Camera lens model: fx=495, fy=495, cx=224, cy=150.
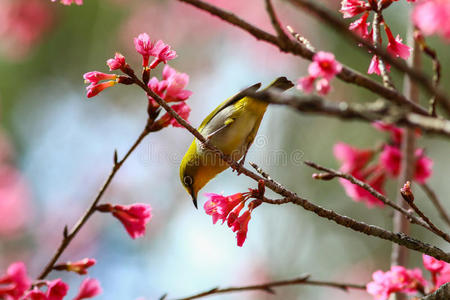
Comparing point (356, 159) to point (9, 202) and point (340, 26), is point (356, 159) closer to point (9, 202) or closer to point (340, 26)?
point (340, 26)

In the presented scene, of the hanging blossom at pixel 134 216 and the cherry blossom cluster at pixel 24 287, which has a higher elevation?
the hanging blossom at pixel 134 216

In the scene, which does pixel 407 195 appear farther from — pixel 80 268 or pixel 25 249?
pixel 25 249

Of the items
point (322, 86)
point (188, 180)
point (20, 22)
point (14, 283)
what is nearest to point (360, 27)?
point (322, 86)

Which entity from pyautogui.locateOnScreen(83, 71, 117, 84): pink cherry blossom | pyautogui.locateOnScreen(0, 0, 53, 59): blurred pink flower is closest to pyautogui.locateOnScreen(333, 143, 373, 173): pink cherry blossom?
pyautogui.locateOnScreen(83, 71, 117, 84): pink cherry blossom

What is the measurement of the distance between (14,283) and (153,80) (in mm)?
1165

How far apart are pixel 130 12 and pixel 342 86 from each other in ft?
13.7

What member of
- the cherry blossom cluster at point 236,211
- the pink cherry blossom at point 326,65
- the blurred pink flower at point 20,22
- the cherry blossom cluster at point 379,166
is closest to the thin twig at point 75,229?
the cherry blossom cluster at point 236,211

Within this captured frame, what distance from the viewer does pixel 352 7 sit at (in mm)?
2115

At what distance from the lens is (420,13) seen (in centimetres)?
163

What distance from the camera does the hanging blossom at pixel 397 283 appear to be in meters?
2.28

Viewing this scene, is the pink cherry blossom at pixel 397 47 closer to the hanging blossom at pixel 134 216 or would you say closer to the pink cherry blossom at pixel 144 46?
the pink cherry blossom at pixel 144 46

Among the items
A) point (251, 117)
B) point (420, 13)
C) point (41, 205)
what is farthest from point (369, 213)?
point (420, 13)

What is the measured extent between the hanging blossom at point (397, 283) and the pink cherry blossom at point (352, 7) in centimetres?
119

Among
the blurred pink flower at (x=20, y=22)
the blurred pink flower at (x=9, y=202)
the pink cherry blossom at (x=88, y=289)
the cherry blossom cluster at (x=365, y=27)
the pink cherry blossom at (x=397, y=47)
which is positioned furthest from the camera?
the blurred pink flower at (x=20, y=22)
